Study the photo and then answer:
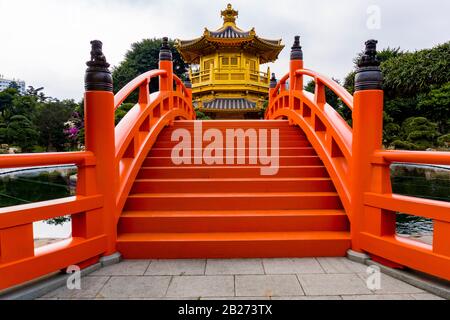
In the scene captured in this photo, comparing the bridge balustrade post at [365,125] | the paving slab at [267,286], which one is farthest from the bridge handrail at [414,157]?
the paving slab at [267,286]

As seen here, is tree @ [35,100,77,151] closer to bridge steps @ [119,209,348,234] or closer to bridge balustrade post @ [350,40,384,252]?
bridge steps @ [119,209,348,234]

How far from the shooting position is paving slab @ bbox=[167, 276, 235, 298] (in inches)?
92.3

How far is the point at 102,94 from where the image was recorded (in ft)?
9.72

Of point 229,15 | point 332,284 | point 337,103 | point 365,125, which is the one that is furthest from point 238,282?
point 229,15

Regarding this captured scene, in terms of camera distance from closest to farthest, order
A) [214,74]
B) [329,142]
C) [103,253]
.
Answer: [103,253] < [329,142] < [214,74]

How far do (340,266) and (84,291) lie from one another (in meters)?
2.24

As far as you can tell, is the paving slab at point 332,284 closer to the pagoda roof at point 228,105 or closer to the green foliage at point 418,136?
the green foliage at point 418,136

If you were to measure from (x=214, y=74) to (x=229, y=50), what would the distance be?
91.8 inches

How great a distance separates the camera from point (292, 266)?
2.82 metres

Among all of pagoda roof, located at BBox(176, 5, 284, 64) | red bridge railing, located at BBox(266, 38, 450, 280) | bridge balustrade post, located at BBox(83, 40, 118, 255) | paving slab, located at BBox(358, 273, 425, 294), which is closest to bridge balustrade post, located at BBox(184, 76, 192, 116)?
red bridge railing, located at BBox(266, 38, 450, 280)

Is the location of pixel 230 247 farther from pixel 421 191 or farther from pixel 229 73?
pixel 229 73

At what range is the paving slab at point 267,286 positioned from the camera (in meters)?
2.35

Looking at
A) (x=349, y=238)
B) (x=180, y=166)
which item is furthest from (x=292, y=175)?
(x=180, y=166)
